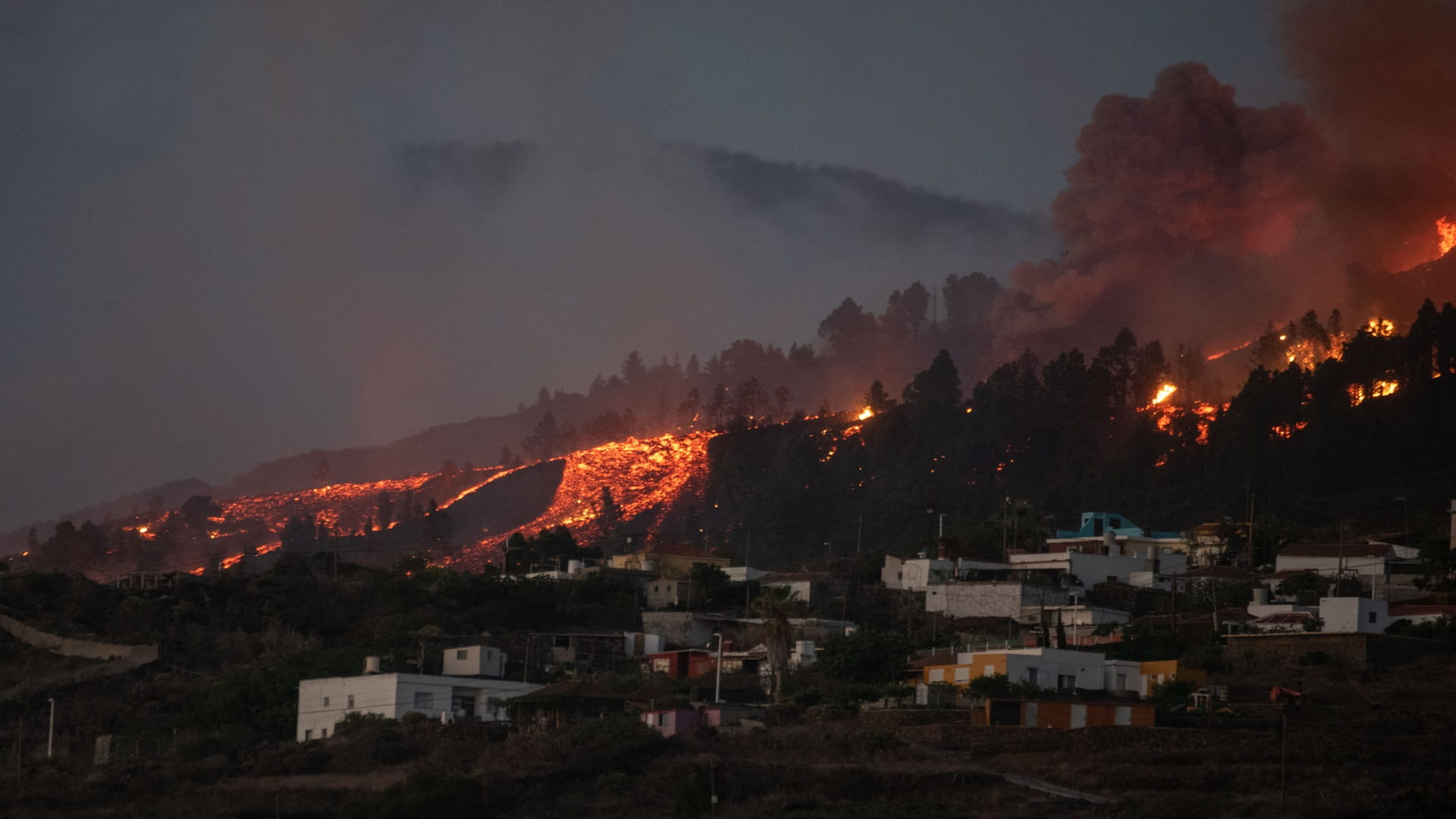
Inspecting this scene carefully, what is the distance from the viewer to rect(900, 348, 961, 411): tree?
130 metres

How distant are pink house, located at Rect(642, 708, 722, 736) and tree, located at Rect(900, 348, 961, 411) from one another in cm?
7317

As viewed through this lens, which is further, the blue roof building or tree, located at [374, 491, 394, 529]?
tree, located at [374, 491, 394, 529]

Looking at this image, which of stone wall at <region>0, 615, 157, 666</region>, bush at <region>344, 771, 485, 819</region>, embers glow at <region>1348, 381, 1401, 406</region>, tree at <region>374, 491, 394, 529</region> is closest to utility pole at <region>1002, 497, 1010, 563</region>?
embers glow at <region>1348, 381, 1401, 406</region>

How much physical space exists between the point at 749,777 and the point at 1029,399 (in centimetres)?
8016

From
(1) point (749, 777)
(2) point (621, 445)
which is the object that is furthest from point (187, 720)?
(2) point (621, 445)

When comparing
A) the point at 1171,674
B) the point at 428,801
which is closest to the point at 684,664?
the point at 1171,674

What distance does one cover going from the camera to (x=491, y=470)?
18650 centimetres

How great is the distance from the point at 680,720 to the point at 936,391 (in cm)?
7616

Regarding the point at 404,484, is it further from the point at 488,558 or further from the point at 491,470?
the point at 488,558

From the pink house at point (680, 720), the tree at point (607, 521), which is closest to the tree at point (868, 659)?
the pink house at point (680, 720)

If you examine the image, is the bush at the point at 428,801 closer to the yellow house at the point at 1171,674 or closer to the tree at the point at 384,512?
the yellow house at the point at 1171,674

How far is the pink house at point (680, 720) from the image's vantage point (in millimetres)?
57594

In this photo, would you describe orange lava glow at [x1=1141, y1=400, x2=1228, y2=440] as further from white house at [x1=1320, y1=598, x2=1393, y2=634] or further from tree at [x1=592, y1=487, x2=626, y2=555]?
white house at [x1=1320, y1=598, x2=1393, y2=634]

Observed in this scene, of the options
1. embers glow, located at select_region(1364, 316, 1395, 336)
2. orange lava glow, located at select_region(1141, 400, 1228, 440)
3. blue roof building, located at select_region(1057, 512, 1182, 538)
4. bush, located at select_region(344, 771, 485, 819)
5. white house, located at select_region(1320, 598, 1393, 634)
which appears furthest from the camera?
orange lava glow, located at select_region(1141, 400, 1228, 440)
